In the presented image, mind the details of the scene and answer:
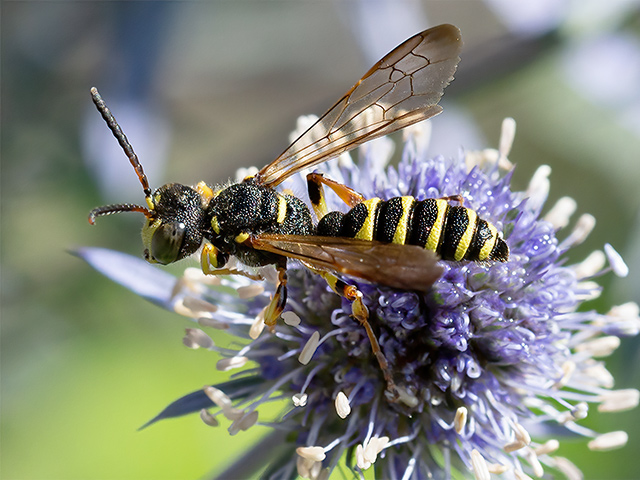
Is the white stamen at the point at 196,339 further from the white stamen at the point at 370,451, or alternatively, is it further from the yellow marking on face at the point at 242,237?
the white stamen at the point at 370,451

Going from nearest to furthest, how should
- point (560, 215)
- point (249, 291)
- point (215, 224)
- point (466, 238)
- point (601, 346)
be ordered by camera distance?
point (466, 238), point (215, 224), point (249, 291), point (601, 346), point (560, 215)

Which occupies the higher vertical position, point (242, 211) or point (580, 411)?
point (242, 211)

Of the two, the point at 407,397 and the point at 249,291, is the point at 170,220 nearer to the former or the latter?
the point at 249,291

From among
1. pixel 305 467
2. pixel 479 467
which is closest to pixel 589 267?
pixel 479 467

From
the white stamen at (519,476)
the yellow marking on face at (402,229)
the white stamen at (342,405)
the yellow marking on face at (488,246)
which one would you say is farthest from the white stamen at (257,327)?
the white stamen at (519,476)

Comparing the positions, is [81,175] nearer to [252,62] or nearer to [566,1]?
[252,62]

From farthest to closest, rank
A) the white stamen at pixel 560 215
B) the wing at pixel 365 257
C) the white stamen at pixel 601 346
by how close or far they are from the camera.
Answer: the white stamen at pixel 560 215 < the white stamen at pixel 601 346 < the wing at pixel 365 257

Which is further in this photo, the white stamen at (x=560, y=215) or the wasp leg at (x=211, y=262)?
the white stamen at (x=560, y=215)
